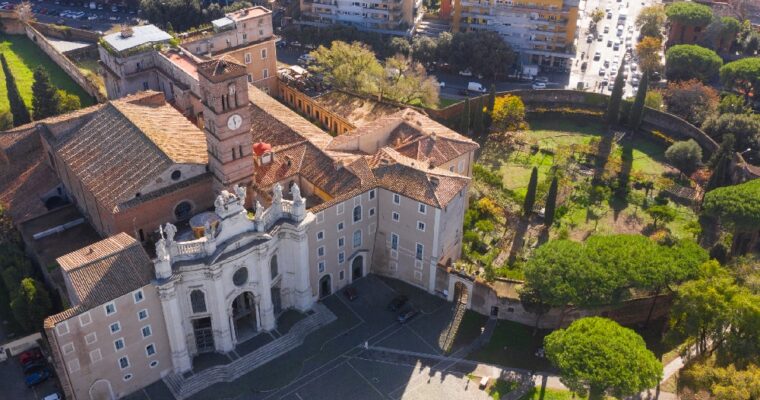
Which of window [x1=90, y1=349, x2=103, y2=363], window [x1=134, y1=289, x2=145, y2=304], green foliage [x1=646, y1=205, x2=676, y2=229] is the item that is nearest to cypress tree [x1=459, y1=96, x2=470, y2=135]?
green foliage [x1=646, y1=205, x2=676, y2=229]

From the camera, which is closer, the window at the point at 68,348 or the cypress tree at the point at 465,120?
the window at the point at 68,348

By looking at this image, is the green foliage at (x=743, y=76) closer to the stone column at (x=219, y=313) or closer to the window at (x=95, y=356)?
the stone column at (x=219, y=313)

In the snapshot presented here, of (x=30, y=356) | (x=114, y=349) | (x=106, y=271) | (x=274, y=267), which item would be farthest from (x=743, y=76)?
(x=30, y=356)

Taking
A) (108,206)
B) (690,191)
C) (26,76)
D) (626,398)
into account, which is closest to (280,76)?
(26,76)

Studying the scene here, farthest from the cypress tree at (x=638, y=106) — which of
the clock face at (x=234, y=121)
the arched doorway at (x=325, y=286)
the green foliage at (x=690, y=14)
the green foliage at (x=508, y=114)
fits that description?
the clock face at (x=234, y=121)

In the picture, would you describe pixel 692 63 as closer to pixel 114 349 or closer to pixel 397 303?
pixel 397 303

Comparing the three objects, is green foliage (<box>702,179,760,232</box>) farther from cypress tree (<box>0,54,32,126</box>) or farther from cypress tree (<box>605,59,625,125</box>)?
cypress tree (<box>0,54,32,126</box>)
